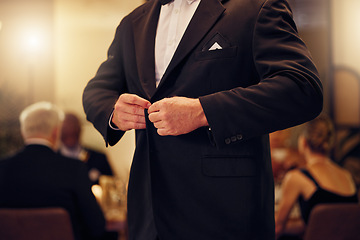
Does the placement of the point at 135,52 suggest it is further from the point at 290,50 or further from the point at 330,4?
the point at 330,4

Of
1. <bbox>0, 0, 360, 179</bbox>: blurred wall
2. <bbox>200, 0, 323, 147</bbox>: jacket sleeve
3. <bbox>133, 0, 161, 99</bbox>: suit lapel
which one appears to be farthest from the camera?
<bbox>0, 0, 360, 179</bbox>: blurred wall

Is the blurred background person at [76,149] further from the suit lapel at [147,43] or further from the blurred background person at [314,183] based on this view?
the suit lapel at [147,43]

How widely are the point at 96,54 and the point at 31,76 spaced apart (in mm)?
1086

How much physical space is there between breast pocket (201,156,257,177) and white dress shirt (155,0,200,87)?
0.26m

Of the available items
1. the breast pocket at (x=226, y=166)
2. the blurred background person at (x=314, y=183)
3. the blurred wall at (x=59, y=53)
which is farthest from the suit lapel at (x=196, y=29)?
the blurred wall at (x=59, y=53)

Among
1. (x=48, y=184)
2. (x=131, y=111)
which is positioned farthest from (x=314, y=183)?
(x=131, y=111)

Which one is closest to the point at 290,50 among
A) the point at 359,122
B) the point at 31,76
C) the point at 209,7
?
the point at 209,7

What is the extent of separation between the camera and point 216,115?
88 centimetres

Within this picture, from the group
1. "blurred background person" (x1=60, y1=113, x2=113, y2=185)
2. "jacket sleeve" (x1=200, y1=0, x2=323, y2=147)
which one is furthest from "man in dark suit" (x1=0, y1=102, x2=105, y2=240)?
"blurred background person" (x1=60, y1=113, x2=113, y2=185)

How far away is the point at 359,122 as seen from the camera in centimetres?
474

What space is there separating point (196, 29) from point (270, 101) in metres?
0.26

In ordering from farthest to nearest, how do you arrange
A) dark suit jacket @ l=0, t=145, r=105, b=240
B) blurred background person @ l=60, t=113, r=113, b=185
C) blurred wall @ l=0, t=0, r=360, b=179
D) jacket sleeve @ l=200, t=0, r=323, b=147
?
blurred wall @ l=0, t=0, r=360, b=179 → blurred background person @ l=60, t=113, r=113, b=185 → dark suit jacket @ l=0, t=145, r=105, b=240 → jacket sleeve @ l=200, t=0, r=323, b=147

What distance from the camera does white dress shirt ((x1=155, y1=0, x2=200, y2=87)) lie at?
1050mm

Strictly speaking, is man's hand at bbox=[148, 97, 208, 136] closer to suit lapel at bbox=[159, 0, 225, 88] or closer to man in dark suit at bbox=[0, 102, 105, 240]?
suit lapel at bbox=[159, 0, 225, 88]
